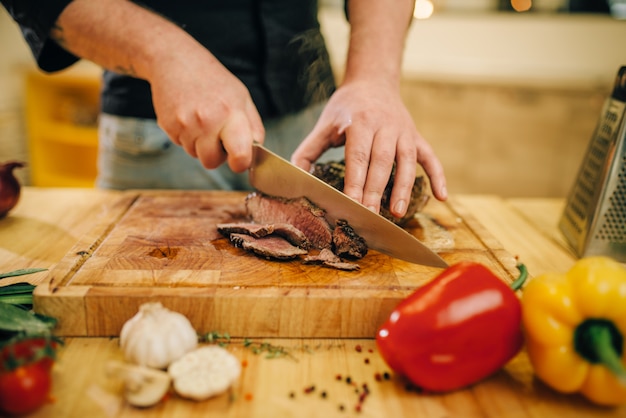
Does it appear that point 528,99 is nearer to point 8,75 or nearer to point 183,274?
point 183,274

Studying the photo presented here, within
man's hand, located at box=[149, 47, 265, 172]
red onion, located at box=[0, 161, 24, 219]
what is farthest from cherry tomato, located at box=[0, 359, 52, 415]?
red onion, located at box=[0, 161, 24, 219]

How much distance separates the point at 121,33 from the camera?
190 cm

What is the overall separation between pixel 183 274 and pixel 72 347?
0.34m

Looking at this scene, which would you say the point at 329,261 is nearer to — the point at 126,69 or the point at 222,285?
the point at 222,285

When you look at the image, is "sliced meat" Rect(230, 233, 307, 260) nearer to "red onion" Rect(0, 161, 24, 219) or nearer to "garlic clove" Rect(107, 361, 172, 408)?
"garlic clove" Rect(107, 361, 172, 408)

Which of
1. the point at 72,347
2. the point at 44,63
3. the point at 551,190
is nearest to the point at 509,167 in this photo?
the point at 551,190

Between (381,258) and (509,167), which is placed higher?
(381,258)

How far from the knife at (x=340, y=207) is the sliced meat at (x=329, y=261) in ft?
0.44

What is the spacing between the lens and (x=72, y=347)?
4.50 feet

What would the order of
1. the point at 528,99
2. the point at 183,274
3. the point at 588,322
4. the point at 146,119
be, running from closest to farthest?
the point at 588,322 < the point at 183,274 < the point at 146,119 < the point at 528,99

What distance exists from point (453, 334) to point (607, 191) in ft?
3.59

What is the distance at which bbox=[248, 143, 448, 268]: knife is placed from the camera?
163cm

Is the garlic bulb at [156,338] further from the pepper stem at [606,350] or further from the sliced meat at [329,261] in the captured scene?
the pepper stem at [606,350]

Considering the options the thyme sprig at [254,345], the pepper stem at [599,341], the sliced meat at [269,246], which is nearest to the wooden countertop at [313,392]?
the thyme sprig at [254,345]
